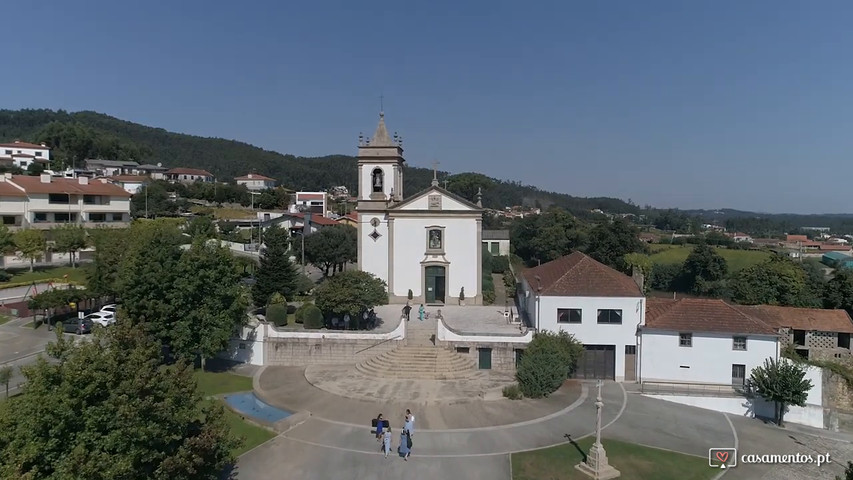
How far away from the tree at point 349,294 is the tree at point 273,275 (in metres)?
5.09

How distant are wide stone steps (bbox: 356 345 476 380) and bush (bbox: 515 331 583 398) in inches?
98.8

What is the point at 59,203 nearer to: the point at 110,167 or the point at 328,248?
the point at 328,248

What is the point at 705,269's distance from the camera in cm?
5034

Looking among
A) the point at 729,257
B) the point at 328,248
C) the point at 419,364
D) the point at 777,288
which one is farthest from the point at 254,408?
the point at 729,257

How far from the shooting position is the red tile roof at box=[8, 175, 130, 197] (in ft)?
152

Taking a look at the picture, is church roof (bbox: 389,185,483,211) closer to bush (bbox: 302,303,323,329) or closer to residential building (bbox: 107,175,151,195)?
bush (bbox: 302,303,323,329)

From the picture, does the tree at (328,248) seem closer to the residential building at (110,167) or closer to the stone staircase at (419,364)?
the stone staircase at (419,364)

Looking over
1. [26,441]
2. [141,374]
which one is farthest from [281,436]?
[26,441]

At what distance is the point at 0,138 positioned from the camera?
136m

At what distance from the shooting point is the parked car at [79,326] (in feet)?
86.9

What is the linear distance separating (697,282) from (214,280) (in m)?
43.7

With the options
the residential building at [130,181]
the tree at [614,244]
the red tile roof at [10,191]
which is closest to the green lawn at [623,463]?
the tree at [614,244]

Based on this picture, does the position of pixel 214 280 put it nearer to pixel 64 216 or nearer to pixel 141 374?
pixel 141 374

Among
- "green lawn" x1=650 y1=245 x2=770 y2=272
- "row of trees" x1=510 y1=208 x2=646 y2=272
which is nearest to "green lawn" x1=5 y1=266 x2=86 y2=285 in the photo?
"row of trees" x1=510 y1=208 x2=646 y2=272
